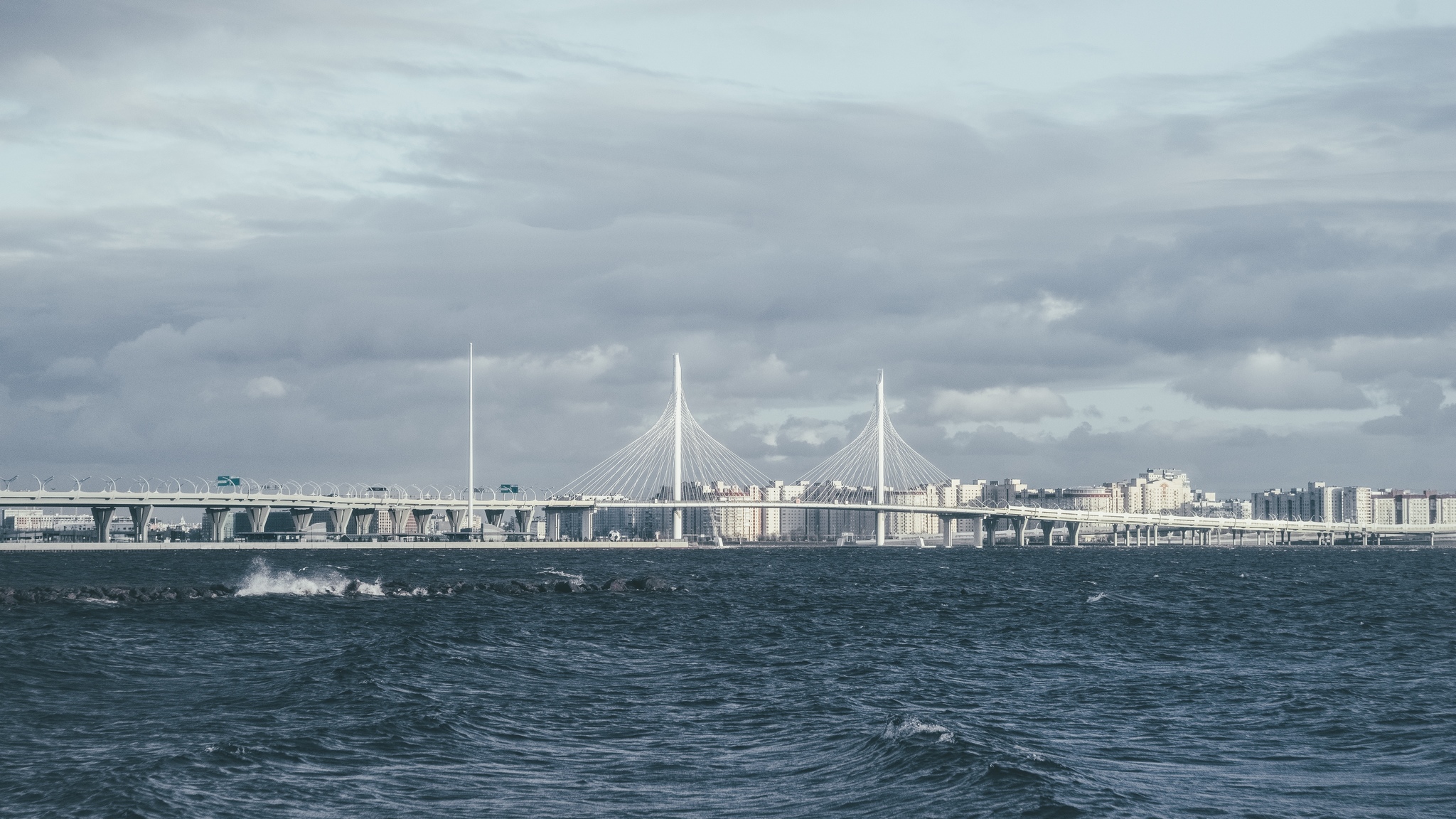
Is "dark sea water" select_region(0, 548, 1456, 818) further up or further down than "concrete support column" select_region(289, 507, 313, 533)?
further down

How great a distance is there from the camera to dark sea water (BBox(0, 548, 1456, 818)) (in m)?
18.0

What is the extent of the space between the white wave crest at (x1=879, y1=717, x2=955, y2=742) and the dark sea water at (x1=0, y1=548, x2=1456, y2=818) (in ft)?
0.52

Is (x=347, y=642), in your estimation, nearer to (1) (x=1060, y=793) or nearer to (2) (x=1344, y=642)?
(1) (x=1060, y=793)

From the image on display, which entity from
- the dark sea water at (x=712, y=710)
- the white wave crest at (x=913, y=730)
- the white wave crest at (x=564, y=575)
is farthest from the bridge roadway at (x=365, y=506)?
the white wave crest at (x=913, y=730)

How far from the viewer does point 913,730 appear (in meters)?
22.1

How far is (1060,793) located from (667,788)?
5.22m

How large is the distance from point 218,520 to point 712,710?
475 feet

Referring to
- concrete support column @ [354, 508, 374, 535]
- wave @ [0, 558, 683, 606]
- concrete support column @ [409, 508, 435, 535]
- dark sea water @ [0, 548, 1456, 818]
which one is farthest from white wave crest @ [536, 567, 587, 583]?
concrete support column @ [409, 508, 435, 535]

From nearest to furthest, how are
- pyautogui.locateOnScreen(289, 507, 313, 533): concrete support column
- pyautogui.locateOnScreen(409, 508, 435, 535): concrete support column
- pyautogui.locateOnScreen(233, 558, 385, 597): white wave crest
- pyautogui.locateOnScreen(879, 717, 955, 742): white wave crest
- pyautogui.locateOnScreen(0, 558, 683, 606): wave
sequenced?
1. pyautogui.locateOnScreen(879, 717, 955, 742): white wave crest
2. pyautogui.locateOnScreen(0, 558, 683, 606): wave
3. pyautogui.locateOnScreen(233, 558, 385, 597): white wave crest
4. pyautogui.locateOnScreen(289, 507, 313, 533): concrete support column
5. pyautogui.locateOnScreen(409, 508, 435, 535): concrete support column

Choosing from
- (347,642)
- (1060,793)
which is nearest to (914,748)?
(1060,793)

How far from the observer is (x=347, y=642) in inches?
1469

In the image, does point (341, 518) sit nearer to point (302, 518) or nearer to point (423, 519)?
point (302, 518)

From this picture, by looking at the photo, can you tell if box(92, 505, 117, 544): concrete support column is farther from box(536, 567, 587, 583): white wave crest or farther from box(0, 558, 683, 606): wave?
box(0, 558, 683, 606): wave

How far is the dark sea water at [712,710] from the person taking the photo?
18000 mm
